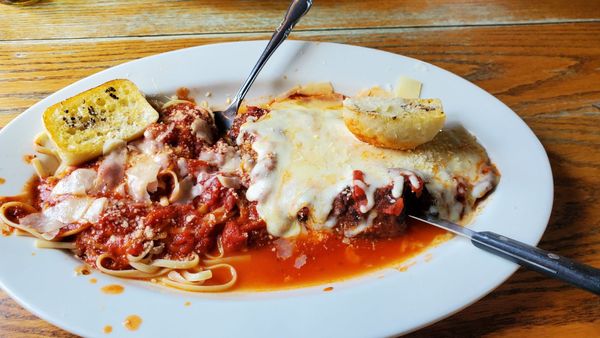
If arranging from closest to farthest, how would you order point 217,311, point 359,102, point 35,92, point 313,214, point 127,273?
point 217,311
point 127,273
point 313,214
point 359,102
point 35,92

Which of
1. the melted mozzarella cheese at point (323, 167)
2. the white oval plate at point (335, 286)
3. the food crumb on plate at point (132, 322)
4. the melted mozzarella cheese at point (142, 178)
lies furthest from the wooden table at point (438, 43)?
the food crumb on plate at point (132, 322)

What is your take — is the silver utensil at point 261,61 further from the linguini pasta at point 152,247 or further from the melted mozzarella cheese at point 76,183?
the melted mozzarella cheese at point 76,183

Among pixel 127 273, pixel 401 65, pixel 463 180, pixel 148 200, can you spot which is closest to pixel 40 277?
pixel 127 273

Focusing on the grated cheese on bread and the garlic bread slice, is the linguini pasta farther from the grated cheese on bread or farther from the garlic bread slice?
the garlic bread slice

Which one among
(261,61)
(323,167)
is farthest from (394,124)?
(261,61)

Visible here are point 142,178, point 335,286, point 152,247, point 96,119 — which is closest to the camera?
point 335,286

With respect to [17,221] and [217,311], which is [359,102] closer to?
[217,311]

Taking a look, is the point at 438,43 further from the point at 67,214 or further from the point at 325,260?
the point at 67,214
